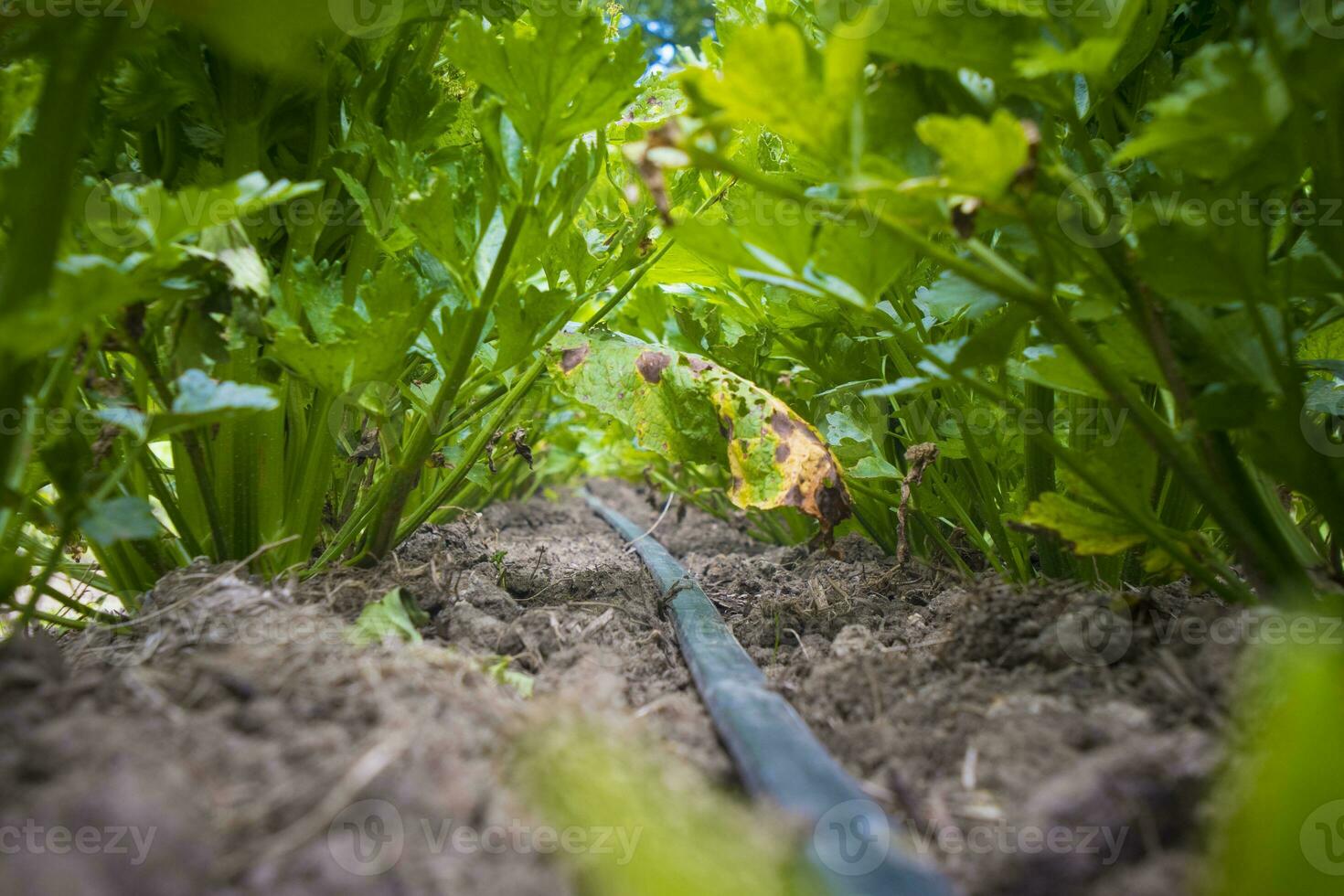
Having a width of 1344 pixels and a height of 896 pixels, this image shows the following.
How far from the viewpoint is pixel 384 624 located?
2.82 ft

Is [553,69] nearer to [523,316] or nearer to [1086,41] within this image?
[523,316]

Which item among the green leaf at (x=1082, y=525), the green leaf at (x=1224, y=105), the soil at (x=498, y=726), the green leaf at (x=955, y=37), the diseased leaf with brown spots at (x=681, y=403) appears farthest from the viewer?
the diseased leaf with brown spots at (x=681, y=403)

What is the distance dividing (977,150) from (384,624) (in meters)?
0.75

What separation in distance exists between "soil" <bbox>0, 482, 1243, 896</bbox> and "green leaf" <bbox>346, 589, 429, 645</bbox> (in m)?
0.02

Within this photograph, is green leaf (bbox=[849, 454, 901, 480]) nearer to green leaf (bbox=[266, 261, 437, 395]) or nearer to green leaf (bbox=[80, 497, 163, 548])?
green leaf (bbox=[266, 261, 437, 395])

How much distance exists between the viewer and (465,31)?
82 cm

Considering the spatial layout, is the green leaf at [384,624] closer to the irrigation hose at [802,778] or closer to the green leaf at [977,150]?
the irrigation hose at [802,778]

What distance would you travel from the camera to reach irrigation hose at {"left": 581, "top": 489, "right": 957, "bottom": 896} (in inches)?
19.2

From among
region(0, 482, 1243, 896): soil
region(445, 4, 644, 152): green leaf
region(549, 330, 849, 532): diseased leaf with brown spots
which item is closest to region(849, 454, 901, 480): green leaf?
region(549, 330, 849, 532): diseased leaf with brown spots

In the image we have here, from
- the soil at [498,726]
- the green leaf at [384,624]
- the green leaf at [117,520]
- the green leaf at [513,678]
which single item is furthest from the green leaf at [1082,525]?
the green leaf at [117,520]

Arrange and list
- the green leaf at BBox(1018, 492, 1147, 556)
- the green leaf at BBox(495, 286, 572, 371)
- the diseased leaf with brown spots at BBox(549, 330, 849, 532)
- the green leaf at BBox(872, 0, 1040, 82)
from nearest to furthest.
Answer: the green leaf at BBox(872, 0, 1040, 82)
the green leaf at BBox(1018, 492, 1147, 556)
the green leaf at BBox(495, 286, 572, 371)
the diseased leaf with brown spots at BBox(549, 330, 849, 532)

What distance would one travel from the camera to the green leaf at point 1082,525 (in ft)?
2.60

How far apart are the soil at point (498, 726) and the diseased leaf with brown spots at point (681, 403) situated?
28 centimetres

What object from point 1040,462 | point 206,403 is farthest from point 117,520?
point 1040,462
